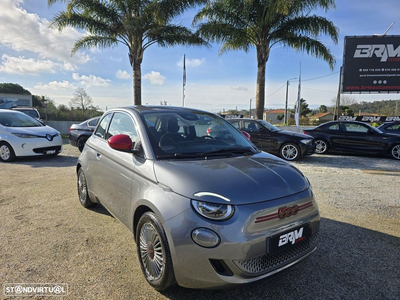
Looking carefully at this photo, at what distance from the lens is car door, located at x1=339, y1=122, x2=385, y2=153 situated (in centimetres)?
980

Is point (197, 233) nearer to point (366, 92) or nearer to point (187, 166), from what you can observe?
point (187, 166)

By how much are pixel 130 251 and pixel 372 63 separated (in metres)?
23.9

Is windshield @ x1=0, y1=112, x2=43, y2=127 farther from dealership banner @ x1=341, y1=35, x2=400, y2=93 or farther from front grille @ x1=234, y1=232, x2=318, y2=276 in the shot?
dealership banner @ x1=341, y1=35, x2=400, y2=93

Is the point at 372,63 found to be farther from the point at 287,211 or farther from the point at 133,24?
the point at 287,211

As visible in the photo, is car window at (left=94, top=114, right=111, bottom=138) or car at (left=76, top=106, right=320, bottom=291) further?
car window at (left=94, top=114, right=111, bottom=138)

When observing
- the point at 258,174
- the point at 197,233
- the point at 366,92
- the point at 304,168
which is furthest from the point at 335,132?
the point at 366,92

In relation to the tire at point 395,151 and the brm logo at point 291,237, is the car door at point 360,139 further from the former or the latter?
the brm logo at point 291,237

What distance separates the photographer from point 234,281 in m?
1.94

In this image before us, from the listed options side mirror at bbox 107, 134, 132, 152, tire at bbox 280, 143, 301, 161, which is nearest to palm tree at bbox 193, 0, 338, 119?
tire at bbox 280, 143, 301, 161

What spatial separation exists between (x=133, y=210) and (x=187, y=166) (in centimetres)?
71

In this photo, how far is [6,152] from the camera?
8117mm

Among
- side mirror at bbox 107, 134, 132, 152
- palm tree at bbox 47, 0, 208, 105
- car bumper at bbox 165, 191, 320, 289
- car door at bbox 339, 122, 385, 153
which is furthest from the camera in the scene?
palm tree at bbox 47, 0, 208, 105

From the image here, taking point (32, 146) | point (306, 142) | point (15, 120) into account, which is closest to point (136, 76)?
point (15, 120)

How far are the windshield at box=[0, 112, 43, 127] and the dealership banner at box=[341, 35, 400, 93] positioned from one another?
2175cm
